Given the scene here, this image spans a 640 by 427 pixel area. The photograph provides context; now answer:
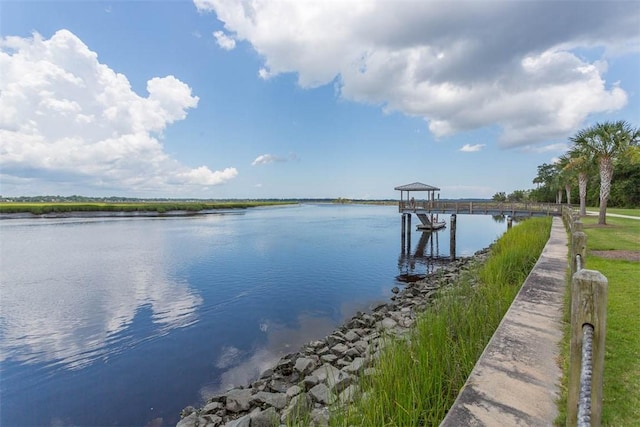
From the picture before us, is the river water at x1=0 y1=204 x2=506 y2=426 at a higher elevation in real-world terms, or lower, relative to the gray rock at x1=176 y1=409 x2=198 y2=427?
lower

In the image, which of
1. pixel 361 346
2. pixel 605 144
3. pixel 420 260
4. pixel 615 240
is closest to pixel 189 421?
pixel 361 346

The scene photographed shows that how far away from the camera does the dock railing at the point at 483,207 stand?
26719 millimetres

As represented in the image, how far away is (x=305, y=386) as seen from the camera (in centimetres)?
567

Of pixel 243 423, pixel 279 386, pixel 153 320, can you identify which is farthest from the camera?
pixel 153 320

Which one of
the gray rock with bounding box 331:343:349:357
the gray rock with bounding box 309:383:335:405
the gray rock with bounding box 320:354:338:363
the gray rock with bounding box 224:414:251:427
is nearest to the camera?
the gray rock with bounding box 224:414:251:427

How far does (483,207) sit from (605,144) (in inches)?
383

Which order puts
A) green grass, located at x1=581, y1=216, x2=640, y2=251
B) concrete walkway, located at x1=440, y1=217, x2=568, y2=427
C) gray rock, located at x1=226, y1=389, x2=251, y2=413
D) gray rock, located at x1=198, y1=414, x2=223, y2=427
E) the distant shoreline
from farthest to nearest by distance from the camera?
the distant shoreline, green grass, located at x1=581, y1=216, x2=640, y2=251, gray rock, located at x1=226, y1=389, x2=251, y2=413, gray rock, located at x1=198, y1=414, x2=223, y2=427, concrete walkway, located at x1=440, y1=217, x2=568, y2=427

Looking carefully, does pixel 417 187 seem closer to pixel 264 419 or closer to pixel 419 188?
pixel 419 188

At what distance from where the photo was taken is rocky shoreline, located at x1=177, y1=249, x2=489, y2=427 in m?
4.50

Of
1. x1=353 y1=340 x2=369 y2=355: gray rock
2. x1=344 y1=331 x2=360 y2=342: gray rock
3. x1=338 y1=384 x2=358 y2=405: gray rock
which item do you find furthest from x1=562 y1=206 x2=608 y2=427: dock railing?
x1=344 y1=331 x2=360 y2=342: gray rock

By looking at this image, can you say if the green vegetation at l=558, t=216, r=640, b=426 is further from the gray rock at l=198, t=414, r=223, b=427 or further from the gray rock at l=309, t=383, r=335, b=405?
the gray rock at l=198, t=414, r=223, b=427

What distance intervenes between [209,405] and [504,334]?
5.12 meters

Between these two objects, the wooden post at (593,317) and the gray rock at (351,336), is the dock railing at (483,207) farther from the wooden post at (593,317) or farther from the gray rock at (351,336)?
the wooden post at (593,317)

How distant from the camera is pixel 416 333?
460 centimetres
